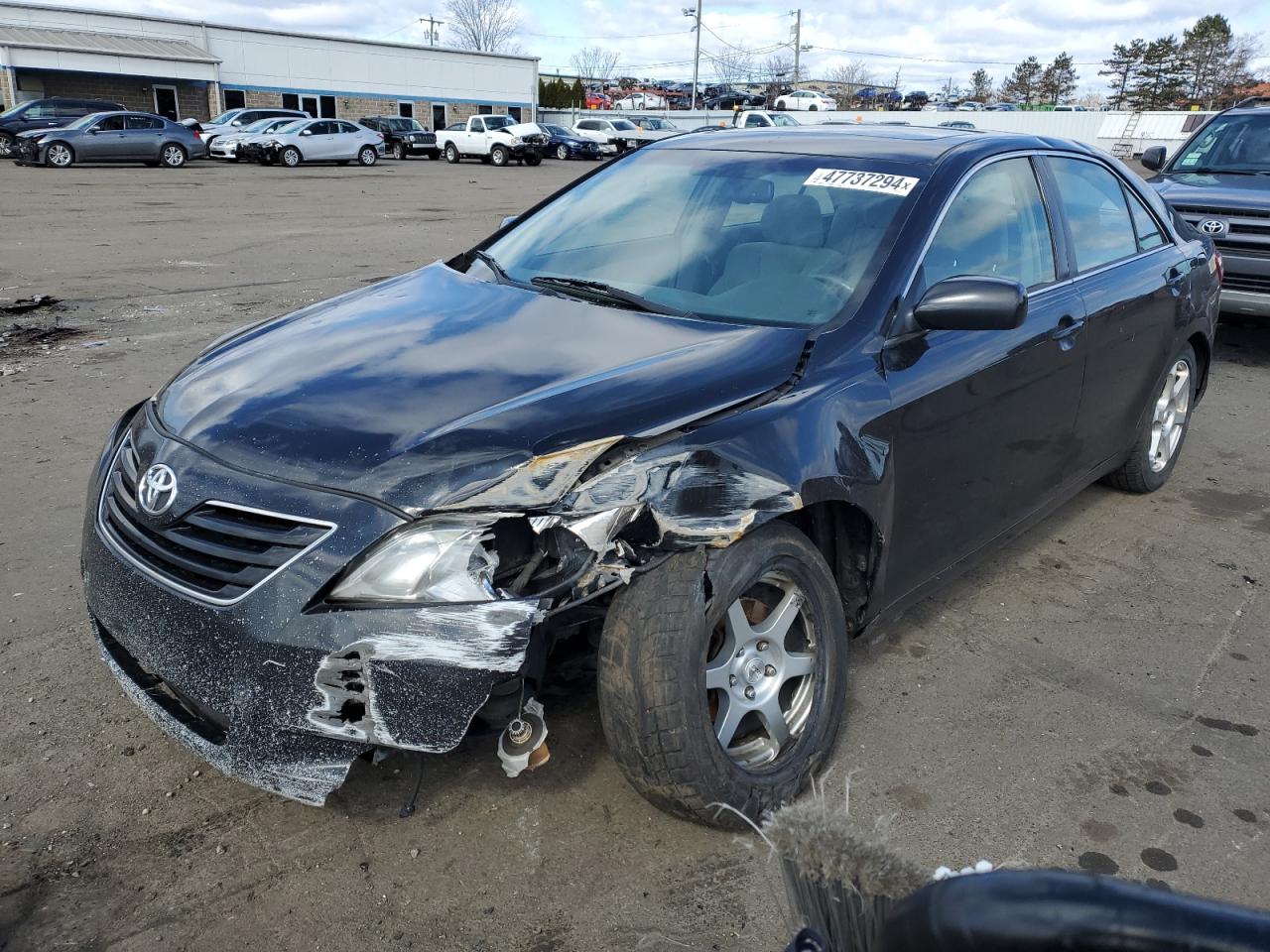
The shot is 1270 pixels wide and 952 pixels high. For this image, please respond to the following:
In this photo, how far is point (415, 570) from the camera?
7.36 ft

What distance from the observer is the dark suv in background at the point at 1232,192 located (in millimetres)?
7949

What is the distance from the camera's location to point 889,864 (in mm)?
1281

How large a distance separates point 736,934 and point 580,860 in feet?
1.39

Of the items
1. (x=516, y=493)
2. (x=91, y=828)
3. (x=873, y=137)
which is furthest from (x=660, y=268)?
(x=91, y=828)

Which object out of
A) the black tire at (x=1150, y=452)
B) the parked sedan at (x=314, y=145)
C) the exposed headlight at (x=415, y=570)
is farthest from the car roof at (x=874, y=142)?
the parked sedan at (x=314, y=145)

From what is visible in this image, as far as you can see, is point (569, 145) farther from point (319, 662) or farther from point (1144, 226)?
Result: point (319, 662)

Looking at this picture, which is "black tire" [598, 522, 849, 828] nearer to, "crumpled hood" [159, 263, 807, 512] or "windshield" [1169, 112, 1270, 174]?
"crumpled hood" [159, 263, 807, 512]

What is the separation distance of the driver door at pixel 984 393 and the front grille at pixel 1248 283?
204 inches

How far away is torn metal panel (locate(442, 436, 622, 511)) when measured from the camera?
227 cm

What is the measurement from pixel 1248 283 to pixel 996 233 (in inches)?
224

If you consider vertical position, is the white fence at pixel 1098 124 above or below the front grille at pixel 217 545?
above

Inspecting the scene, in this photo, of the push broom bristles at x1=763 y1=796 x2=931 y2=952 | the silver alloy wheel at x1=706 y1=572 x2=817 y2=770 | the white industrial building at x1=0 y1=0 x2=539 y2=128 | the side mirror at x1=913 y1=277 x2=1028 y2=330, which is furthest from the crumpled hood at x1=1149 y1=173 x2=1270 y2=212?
the white industrial building at x1=0 y1=0 x2=539 y2=128

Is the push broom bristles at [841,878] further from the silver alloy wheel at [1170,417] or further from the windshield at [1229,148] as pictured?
the windshield at [1229,148]

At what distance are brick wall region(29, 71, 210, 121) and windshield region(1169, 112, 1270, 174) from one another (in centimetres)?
4115
